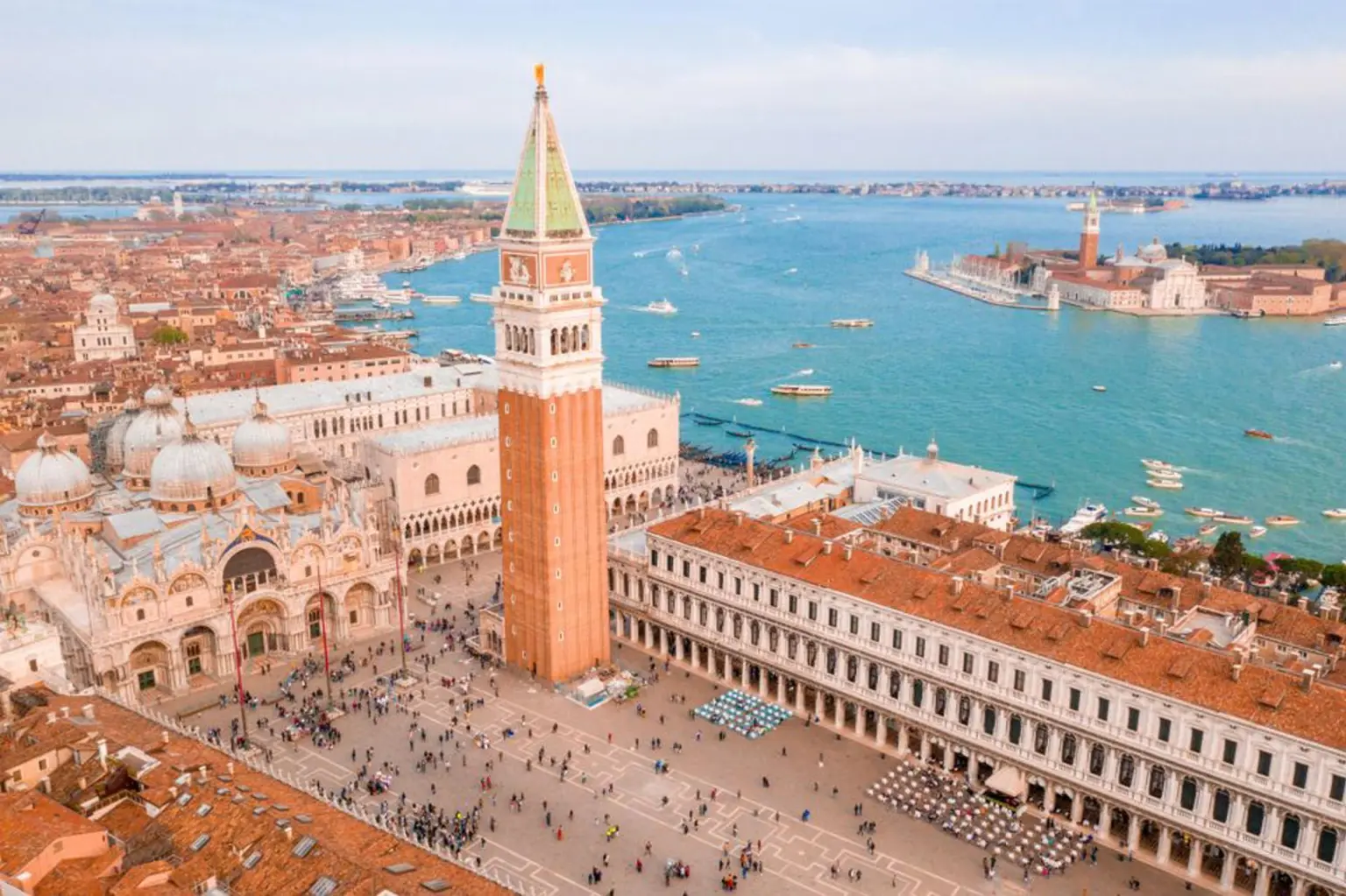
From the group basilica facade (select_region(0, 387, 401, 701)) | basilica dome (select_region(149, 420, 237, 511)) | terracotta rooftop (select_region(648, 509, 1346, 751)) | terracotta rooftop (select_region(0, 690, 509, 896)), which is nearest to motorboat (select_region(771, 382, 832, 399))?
basilica facade (select_region(0, 387, 401, 701))

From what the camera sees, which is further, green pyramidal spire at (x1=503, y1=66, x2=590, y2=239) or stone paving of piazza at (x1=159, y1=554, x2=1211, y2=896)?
green pyramidal spire at (x1=503, y1=66, x2=590, y2=239)

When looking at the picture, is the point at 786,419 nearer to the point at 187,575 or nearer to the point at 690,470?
the point at 690,470

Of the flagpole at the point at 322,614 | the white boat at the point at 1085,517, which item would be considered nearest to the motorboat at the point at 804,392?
the white boat at the point at 1085,517

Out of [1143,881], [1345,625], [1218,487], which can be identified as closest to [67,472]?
[1143,881]

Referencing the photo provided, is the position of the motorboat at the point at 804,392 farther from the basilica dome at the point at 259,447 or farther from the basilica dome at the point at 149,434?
the basilica dome at the point at 149,434

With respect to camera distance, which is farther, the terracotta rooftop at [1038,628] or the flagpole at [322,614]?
the flagpole at [322,614]

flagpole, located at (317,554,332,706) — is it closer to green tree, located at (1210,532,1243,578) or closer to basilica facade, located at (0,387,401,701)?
basilica facade, located at (0,387,401,701)
